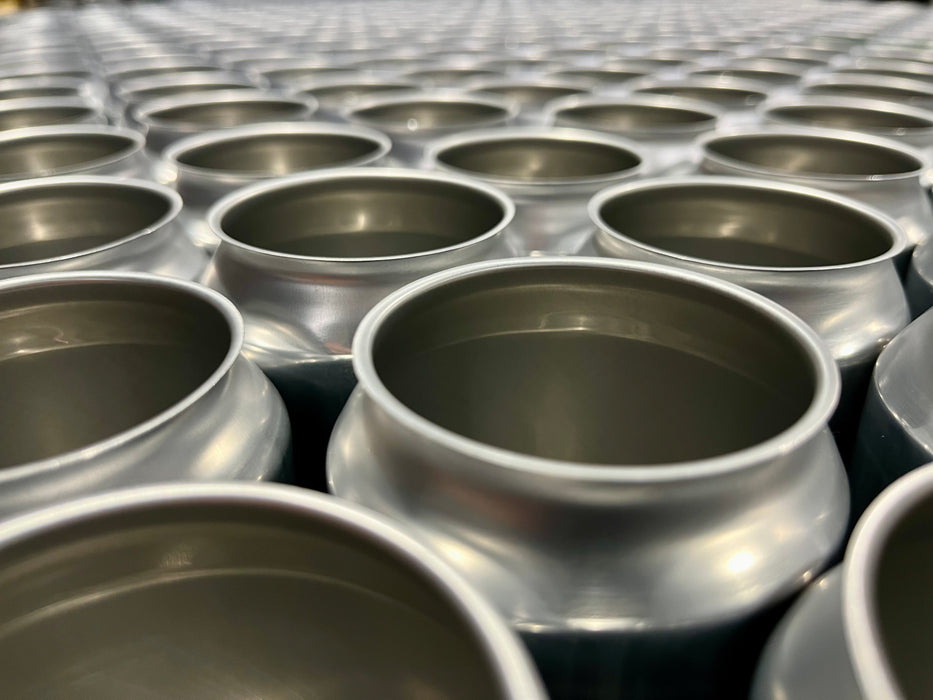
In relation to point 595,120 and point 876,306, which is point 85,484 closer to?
point 876,306

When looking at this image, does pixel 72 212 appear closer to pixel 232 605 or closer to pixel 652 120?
pixel 232 605

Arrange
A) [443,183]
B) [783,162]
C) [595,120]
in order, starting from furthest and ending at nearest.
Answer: [595,120] < [783,162] < [443,183]

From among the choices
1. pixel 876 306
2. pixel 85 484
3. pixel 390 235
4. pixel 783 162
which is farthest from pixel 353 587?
pixel 783 162

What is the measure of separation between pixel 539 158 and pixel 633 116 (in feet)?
1.78

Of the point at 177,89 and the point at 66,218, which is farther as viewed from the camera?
the point at 177,89

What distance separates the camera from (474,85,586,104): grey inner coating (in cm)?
212

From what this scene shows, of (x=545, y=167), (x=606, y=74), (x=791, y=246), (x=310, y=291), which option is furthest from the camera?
(x=606, y=74)

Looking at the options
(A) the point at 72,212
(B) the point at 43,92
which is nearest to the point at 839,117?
(A) the point at 72,212

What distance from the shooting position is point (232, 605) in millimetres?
506

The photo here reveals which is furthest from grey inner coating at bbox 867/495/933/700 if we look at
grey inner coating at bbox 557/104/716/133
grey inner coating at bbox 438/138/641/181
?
grey inner coating at bbox 557/104/716/133

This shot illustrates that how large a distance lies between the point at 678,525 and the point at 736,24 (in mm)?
4237

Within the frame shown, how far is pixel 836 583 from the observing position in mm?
467

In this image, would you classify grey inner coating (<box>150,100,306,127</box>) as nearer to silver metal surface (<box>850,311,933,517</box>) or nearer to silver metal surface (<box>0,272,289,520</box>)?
silver metal surface (<box>0,272,289,520</box>)

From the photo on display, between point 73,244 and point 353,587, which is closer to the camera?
point 353,587
